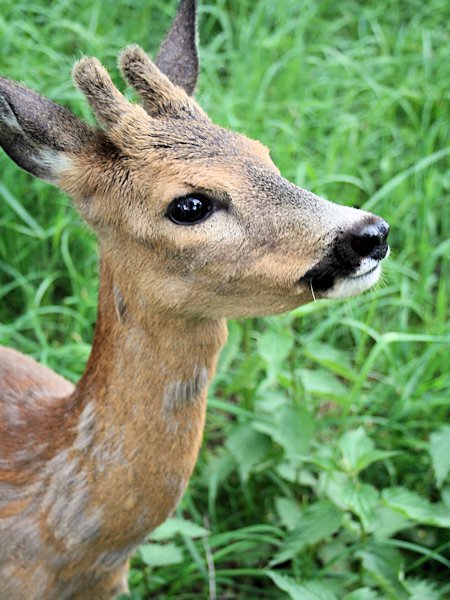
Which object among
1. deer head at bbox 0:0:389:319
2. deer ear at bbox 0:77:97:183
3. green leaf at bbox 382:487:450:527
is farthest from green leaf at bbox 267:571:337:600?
deer ear at bbox 0:77:97:183

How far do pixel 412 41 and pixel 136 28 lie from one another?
1856mm

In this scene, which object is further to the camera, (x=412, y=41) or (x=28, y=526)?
(x=412, y=41)

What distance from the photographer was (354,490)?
271cm

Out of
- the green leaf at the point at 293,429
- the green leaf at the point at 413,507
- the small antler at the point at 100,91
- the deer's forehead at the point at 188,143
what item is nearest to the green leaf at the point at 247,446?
the green leaf at the point at 293,429

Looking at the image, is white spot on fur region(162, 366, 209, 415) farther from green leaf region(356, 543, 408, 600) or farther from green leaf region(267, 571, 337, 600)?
green leaf region(356, 543, 408, 600)

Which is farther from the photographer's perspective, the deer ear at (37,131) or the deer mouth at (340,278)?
the deer ear at (37,131)

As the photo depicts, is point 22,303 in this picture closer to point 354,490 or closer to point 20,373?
Result: point 20,373

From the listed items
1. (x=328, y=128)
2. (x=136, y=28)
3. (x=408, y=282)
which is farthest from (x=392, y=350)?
(x=136, y=28)

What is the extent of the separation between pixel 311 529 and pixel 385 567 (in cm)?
28

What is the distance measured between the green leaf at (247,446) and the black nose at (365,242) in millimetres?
1418

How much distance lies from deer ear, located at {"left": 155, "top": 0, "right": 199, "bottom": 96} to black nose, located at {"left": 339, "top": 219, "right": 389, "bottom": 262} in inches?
36.9

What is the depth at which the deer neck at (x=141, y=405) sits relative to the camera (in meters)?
2.25

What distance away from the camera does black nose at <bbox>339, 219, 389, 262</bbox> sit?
1968 millimetres

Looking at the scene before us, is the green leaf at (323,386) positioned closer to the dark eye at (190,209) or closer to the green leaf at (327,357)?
the green leaf at (327,357)
